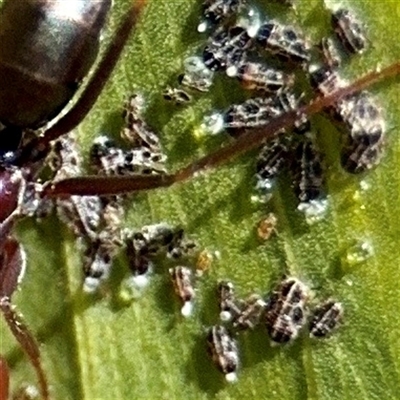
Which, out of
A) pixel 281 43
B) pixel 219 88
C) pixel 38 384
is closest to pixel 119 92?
pixel 219 88

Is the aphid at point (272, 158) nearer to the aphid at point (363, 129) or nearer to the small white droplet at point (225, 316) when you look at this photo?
the aphid at point (363, 129)

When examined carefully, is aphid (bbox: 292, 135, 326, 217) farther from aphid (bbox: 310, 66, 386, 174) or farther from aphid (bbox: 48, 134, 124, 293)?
aphid (bbox: 48, 134, 124, 293)

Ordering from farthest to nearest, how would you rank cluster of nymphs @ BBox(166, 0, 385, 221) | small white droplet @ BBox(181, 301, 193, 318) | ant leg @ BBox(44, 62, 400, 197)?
small white droplet @ BBox(181, 301, 193, 318), cluster of nymphs @ BBox(166, 0, 385, 221), ant leg @ BBox(44, 62, 400, 197)

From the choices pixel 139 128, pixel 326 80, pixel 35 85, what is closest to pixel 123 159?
pixel 139 128

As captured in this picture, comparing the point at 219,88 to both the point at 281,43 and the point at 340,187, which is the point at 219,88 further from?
the point at 340,187

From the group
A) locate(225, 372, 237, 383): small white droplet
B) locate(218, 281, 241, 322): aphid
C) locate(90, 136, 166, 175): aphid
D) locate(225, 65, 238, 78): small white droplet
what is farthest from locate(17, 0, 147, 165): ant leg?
locate(225, 372, 237, 383): small white droplet

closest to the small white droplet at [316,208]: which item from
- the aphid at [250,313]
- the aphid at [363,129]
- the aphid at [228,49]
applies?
the aphid at [363,129]
